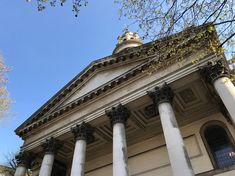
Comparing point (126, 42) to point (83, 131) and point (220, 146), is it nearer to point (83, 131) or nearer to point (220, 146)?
point (83, 131)

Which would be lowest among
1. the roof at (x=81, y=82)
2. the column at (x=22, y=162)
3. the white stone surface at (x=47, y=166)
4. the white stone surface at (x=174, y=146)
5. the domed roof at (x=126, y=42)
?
the white stone surface at (x=174, y=146)

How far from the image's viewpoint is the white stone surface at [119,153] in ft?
31.1

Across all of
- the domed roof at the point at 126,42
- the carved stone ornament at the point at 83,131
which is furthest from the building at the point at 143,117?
the domed roof at the point at 126,42

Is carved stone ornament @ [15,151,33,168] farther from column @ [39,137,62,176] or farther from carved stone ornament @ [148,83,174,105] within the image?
carved stone ornament @ [148,83,174,105]

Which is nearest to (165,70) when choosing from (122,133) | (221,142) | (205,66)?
(205,66)

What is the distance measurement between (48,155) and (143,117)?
19.6ft

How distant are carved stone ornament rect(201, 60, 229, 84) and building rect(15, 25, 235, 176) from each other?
4 centimetres

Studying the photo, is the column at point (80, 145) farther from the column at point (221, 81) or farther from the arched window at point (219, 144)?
the column at point (221, 81)

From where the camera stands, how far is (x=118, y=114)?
1179 cm

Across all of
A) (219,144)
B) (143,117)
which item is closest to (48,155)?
(143,117)

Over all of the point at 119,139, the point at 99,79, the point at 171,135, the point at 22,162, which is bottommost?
the point at 171,135

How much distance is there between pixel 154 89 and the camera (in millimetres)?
11273

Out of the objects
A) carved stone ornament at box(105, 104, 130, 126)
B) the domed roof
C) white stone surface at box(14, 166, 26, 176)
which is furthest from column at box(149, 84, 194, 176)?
the domed roof

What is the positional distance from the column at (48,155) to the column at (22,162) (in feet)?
6.30
